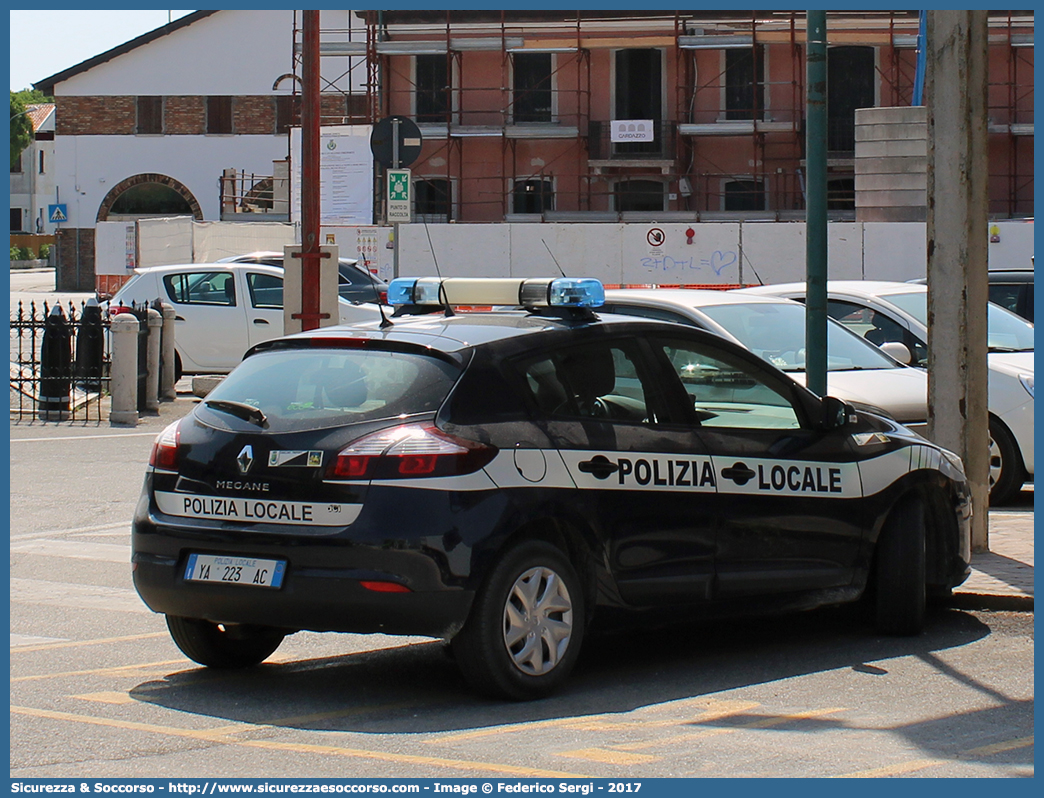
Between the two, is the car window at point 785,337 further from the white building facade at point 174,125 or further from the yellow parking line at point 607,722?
the white building facade at point 174,125

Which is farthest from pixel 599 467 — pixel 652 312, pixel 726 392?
pixel 652 312

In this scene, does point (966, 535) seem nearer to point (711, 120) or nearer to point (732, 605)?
point (732, 605)

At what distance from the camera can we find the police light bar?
6703 mm

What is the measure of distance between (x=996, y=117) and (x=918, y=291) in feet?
120

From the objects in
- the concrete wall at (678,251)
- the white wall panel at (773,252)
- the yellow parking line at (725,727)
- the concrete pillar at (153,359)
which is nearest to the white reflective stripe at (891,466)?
the yellow parking line at (725,727)

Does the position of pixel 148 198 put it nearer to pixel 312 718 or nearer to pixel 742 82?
pixel 742 82

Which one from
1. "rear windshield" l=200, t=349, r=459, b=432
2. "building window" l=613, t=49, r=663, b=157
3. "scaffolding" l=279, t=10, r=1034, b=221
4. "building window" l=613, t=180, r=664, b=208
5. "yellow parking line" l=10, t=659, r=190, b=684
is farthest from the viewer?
"building window" l=613, t=180, r=664, b=208

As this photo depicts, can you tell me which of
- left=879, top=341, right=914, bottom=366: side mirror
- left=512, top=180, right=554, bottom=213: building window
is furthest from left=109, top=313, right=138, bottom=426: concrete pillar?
left=512, top=180, right=554, bottom=213: building window

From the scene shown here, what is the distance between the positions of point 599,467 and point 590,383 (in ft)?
1.35

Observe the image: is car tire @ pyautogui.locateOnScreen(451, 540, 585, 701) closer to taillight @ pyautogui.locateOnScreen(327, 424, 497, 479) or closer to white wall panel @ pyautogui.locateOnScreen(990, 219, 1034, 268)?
taillight @ pyautogui.locateOnScreen(327, 424, 497, 479)

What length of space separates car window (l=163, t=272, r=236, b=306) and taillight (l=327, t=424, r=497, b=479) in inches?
589

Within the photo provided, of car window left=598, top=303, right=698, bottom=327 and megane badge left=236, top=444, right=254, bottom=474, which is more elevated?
car window left=598, top=303, right=698, bottom=327

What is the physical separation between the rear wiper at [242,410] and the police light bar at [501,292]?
1.14m

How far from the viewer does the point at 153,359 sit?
61.1 feet
